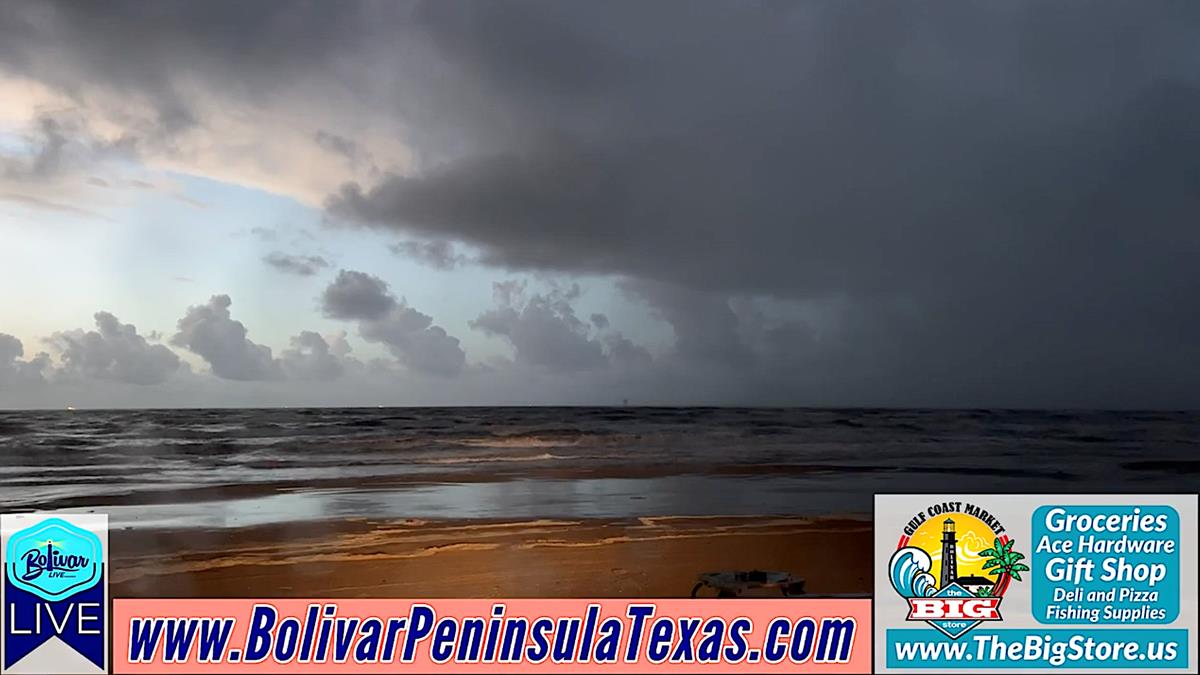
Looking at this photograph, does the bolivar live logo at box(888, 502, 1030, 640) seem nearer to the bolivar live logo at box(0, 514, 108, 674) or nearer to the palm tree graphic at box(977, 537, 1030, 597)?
the palm tree graphic at box(977, 537, 1030, 597)

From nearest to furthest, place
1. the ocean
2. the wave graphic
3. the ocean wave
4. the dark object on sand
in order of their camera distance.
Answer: the wave graphic < the dark object on sand < the ocean < the ocean wave

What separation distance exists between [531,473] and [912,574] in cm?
1668

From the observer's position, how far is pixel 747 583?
783 centimetres

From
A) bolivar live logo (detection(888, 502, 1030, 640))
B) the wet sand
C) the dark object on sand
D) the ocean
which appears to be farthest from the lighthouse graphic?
the ocean

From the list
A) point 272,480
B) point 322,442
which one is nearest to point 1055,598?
point 272,480

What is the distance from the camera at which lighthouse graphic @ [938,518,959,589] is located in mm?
6703

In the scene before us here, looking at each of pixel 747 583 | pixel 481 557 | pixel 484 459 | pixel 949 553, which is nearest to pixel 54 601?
pixel 481 557

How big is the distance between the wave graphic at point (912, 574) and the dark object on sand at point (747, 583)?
123 cm

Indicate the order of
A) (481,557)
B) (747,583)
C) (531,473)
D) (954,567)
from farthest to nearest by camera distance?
(531,473) < (481,557) < (747,583) < (954,567)

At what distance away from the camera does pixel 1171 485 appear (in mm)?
20609

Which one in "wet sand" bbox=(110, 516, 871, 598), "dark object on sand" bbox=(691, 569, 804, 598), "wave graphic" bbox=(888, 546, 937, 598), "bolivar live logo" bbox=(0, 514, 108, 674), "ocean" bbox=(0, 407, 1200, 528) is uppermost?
"ocean" bbox=(0, 407, 1200, 528)

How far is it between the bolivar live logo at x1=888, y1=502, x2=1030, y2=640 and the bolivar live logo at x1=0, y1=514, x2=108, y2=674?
564 centimetres

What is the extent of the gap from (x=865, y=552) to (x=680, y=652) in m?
5.24

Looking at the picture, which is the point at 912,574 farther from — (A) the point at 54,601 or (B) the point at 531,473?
(B) the point at 531,473
